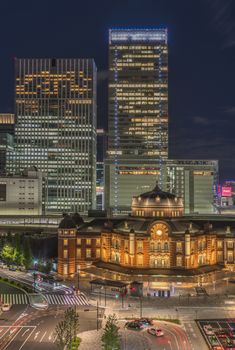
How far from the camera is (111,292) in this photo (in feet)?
301

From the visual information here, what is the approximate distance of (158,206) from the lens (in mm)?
114625

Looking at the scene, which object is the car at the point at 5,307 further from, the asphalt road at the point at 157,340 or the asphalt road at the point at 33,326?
the asphalt road at the point at 157,340

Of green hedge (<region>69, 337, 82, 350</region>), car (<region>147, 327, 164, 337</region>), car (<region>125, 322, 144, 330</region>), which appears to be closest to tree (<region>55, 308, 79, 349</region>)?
green hedge (<region>69, 337, 82, 350</region>)

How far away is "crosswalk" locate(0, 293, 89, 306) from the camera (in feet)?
274

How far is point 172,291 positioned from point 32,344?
41.2 meters

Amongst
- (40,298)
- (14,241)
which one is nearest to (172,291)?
(40,298)

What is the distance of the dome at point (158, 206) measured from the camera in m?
115

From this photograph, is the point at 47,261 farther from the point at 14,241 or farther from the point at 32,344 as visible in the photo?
the point at 32,344

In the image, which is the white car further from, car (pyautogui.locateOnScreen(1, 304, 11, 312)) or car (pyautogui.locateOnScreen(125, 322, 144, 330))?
car (pyautogui.locateOnScreen(125, 322, 144, 330))

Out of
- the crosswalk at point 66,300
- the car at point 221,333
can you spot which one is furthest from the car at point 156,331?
the crosswalk at point 66,300

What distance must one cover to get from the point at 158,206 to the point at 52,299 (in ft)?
133

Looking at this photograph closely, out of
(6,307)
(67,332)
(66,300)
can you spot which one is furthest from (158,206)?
(67,332)

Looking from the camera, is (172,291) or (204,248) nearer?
(172,291)

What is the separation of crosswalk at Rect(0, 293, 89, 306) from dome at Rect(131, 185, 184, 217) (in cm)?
3373
